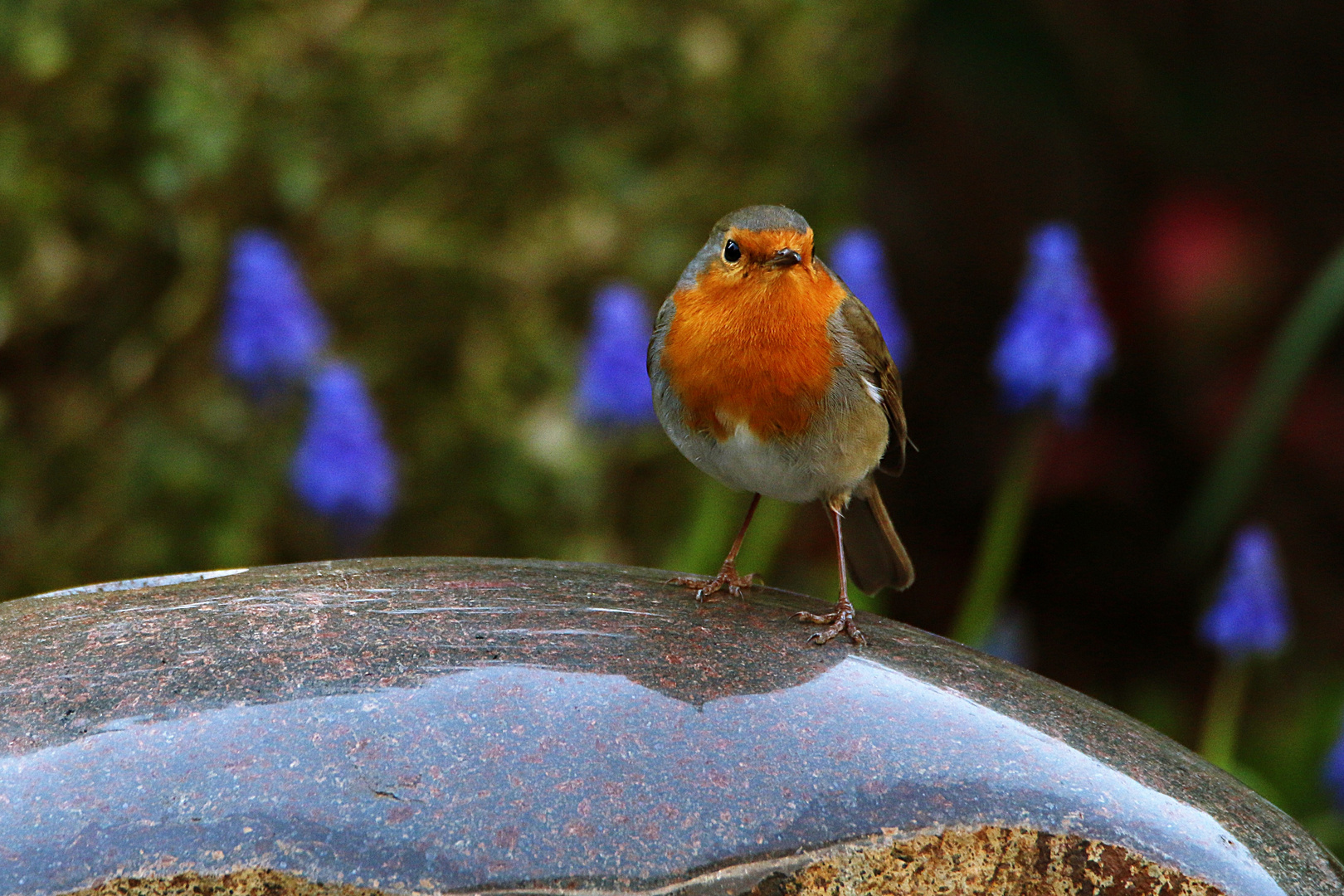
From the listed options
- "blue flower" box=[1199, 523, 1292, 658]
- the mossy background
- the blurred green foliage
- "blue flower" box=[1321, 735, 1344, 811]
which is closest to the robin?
"blue flower" box=[1199, 523, 1292, 658]

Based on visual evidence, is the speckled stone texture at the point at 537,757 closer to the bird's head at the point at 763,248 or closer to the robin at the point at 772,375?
the robin at the point at 772,375

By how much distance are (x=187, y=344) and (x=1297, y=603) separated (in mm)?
3839

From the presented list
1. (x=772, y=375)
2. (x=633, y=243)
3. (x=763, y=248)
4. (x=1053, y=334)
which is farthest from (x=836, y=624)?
(x=633, y=243)

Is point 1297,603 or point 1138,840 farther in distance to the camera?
point 1297,603

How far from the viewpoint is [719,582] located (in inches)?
123

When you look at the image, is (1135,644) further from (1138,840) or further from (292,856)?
(292,856)

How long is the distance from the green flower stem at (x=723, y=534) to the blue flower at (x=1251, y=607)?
1.12m

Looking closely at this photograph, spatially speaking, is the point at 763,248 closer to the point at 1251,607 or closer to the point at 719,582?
the point at 719,582

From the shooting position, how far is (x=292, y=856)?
220 centimetres

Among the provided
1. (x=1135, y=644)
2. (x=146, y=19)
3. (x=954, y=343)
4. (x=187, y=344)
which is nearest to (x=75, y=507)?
(x=187, y=344)

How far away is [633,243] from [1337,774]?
2.80 meters

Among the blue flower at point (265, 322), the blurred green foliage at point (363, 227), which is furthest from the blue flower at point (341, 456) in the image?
the blurred green foliage at point (363, 227)

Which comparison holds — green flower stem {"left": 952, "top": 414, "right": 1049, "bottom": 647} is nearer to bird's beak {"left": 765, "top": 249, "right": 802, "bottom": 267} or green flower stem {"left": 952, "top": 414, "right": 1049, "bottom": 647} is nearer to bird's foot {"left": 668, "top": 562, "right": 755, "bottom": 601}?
bird's foot {"left": 668, "top": 562, "right": 755, "bottom": 601}

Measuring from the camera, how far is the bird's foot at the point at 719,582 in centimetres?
310
